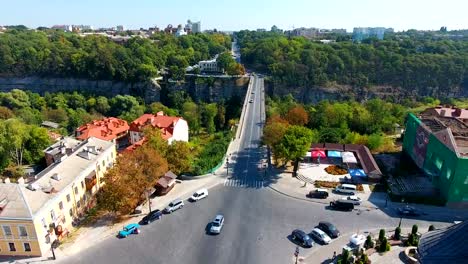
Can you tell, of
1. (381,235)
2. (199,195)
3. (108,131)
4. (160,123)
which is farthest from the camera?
(108,131)

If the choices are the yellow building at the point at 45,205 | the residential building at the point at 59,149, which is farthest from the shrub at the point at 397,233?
the residential building at the point at 59,149

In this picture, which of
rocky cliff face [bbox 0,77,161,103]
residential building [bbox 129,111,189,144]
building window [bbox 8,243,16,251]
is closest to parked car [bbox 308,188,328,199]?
residential building [bbox 129,111,189,144]

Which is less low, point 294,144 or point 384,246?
point 294,144

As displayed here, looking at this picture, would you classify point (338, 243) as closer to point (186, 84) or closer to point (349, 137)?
point (349, 137)

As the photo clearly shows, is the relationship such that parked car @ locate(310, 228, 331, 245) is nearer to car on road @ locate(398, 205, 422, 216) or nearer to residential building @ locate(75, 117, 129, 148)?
car on road @ locate(398, 205, 422, 216)

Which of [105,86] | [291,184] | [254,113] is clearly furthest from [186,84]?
[291,184]

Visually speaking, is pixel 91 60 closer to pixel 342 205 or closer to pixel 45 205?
pixel 45 205

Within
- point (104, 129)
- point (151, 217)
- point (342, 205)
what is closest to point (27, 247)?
point (151, 217)
